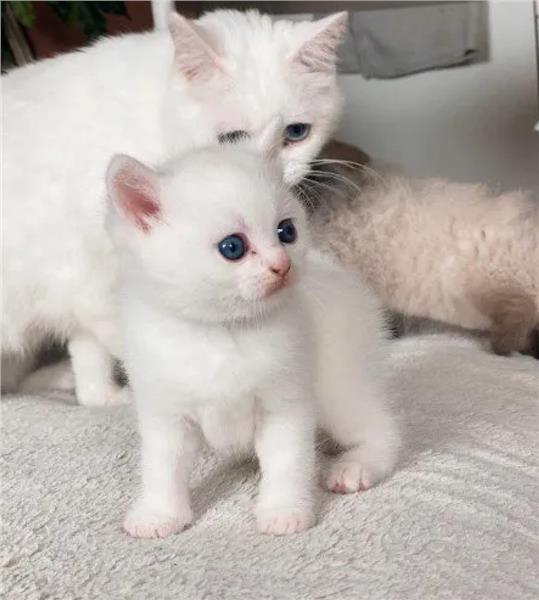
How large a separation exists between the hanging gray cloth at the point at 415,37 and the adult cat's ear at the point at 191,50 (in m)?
0.99

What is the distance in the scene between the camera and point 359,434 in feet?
3.45

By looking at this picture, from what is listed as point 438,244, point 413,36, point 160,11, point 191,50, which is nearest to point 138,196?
point 191,50

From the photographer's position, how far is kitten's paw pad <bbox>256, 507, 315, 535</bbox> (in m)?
0.92

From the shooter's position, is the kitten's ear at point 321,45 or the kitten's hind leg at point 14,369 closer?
the kitten's ear at point 321,45

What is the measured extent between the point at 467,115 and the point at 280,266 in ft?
5.28

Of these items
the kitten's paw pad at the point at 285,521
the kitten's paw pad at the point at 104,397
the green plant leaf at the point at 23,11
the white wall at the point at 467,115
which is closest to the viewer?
the kitten's paw pad at the point at 285,521

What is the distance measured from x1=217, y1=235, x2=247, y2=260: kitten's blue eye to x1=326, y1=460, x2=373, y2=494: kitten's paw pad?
1.06 feet

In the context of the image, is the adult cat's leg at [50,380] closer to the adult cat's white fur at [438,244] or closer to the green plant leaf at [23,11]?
the adult cat's white fur at [438,244]

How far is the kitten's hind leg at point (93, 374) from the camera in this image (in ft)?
4.83

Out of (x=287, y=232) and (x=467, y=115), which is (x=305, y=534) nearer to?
(x=287, y=232)

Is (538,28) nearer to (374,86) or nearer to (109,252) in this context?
(374,86)

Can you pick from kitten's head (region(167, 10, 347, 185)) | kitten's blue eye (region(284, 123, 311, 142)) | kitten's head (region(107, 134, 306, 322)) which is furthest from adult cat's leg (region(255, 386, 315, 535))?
kitten's blue eye (region(284, 123, 311, 142))

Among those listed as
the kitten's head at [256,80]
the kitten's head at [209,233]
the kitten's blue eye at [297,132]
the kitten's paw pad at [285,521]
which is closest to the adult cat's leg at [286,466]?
the kitten's paw pad at [285,521]

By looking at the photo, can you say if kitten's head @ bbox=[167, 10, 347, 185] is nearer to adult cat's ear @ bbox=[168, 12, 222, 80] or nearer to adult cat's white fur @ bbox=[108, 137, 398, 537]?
adult cat's ear @ bbox=[168, 12, 222, 80]
